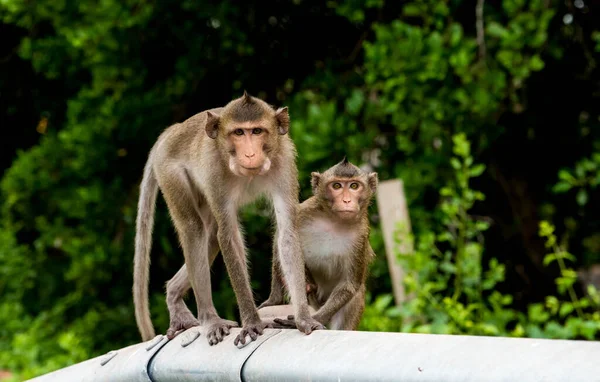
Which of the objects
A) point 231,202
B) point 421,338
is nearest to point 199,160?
point 231,202

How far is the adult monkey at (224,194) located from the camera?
11.2 feet

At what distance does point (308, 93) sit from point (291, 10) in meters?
0.57

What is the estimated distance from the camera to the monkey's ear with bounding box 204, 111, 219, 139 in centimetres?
349

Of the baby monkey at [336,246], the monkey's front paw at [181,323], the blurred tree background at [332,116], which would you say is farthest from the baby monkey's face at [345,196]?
the blurred tree background at [332,116]

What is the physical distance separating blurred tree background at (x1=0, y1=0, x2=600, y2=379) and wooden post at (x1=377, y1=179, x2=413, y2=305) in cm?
23

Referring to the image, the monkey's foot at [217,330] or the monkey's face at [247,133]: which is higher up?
the monkey's face at [247,133]

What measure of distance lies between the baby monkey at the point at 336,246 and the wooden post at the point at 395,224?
1418 mm

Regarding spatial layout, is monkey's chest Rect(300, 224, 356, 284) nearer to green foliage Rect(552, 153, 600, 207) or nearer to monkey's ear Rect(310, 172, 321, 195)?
monkey's ear Rect(310, 172, 321, 195)

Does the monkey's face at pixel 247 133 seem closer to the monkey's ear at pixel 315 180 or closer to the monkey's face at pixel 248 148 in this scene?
the monkey's face at pixel 248 148

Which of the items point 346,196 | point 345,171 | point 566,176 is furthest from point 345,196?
point 566,176

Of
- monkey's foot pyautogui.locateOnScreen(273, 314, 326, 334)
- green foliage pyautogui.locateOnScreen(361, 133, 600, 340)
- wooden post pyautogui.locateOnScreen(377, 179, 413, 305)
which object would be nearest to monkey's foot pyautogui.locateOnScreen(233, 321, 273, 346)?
monkey's foot pyautogui.locateOnScreen(273, 314, 326, 334)

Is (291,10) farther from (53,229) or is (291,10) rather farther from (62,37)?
(53,229)

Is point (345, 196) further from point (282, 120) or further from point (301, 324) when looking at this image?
point (301, 324)

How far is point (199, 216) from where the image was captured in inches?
153
